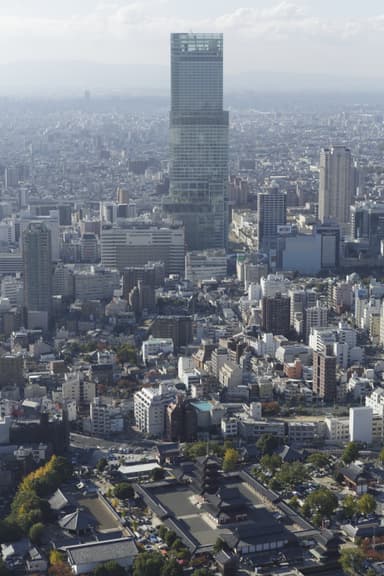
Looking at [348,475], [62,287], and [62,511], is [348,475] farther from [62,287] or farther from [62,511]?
[62,287]

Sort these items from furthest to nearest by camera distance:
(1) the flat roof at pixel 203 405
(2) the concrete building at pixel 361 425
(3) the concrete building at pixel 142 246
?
(3) the concrete building at pixel 142 246 → (1) the flat roof at pixel 203 405 → (2) the concrete building at pixel 361 425

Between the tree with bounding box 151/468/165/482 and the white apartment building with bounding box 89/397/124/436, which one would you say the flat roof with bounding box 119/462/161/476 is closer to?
the tree with bounding box 151/468/165/482

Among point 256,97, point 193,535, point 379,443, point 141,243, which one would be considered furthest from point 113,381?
point 256,97

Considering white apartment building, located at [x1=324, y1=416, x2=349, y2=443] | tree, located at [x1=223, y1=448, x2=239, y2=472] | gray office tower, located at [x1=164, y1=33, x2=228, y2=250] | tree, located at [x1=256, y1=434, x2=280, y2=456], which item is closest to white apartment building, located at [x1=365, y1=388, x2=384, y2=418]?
white apartment building, located at [x1=324, y1=416, x2=349, y2=443]

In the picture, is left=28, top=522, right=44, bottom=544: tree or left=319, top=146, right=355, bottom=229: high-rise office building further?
left=319, top=146, right=355, bottom=229: high-rise office building

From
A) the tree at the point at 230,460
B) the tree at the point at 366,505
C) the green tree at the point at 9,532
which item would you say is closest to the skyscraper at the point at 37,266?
the tree at the point at 230,460

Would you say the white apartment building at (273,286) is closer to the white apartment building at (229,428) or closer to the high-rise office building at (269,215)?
the high-rise office building at (269,215)
